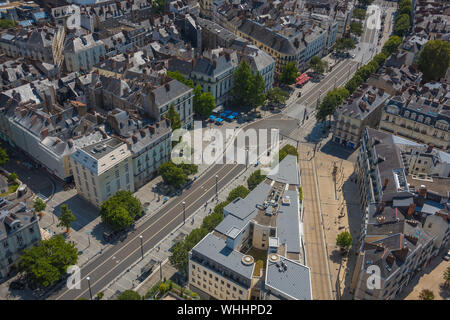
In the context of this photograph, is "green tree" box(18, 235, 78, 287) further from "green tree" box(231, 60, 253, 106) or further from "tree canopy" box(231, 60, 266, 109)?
"tree canopy" box(231, 60, 266, 109)

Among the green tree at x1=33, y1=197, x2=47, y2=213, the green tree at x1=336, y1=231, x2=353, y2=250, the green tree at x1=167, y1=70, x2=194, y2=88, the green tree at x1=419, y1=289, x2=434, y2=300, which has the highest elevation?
the green tree at x1=167, y1=70, x2=194, y2=88

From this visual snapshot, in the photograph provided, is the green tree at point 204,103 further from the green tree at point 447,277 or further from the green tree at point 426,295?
the green tree at point 426,295

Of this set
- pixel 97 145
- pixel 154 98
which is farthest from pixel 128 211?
pixel 154 98

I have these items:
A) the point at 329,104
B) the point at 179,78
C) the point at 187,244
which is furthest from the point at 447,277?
the point at 179,78

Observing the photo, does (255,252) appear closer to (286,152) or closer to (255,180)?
(255,180)

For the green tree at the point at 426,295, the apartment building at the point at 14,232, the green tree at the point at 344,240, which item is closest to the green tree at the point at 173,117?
the apartment building at the point at 14,232

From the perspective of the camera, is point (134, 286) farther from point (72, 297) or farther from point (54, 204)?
point (54, 204)

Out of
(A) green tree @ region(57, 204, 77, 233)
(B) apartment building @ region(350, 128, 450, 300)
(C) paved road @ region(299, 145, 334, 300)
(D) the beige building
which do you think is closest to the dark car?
(A) green tree @ region(57, 204, 77, 233)
